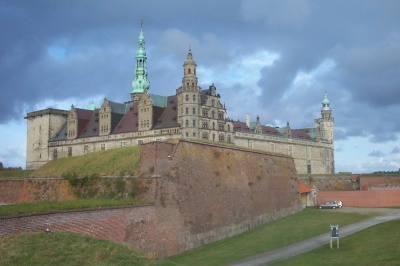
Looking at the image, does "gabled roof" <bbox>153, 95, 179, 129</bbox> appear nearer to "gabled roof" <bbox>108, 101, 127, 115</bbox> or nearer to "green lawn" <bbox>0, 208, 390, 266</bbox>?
"gabled roof" <bbox>108, 101, 127, 115</bbox>

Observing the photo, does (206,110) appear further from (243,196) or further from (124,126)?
(243,196)

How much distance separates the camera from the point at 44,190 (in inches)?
1586

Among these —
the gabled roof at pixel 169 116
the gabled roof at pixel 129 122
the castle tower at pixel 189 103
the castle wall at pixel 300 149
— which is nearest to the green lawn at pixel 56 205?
the castle tower at pixel 189 103

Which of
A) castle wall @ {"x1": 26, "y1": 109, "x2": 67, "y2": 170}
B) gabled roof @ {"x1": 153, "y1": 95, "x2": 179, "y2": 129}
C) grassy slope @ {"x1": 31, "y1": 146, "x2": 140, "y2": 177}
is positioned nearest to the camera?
grassy slope @ {"x1": 31, "y1": 146, "x2": 140, "y2": 177}

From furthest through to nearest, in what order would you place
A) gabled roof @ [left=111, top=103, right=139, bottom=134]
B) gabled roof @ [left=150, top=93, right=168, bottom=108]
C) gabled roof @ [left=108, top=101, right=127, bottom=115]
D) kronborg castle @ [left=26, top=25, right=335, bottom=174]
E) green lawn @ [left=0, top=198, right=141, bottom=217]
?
gabled roof @ [left=108, top=101, right=127, bottom=115]
gabled roof @ [left=150, top=93, right=168, bottom=108]
gabled roof @ [left=111, top=103, right=139, bottom=134]
kronborg castle @ [left=26, top=25, right=335, bottom=174]
green lawn @ [left=0, top=198, right=141, bottom=217]

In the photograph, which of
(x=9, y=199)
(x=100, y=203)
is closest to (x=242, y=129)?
(x=9, y=199)

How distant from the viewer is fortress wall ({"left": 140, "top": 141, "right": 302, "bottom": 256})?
34281 mm

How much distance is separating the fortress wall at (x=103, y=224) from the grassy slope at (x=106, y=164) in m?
4.65

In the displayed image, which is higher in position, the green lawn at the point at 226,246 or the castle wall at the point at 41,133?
the castle wall at the point at 41,133

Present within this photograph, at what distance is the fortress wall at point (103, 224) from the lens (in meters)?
23.4

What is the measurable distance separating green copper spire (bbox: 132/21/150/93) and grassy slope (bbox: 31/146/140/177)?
162ft

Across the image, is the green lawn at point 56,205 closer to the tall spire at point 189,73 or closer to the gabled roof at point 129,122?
the tall spire at point 189,73

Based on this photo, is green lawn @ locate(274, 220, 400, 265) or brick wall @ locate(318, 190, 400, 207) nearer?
green lawn @ locate(274, 220, 400, 265)

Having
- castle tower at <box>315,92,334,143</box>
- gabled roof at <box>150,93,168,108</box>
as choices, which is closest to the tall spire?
gabled roof at <box>150,93,168,108</box>
